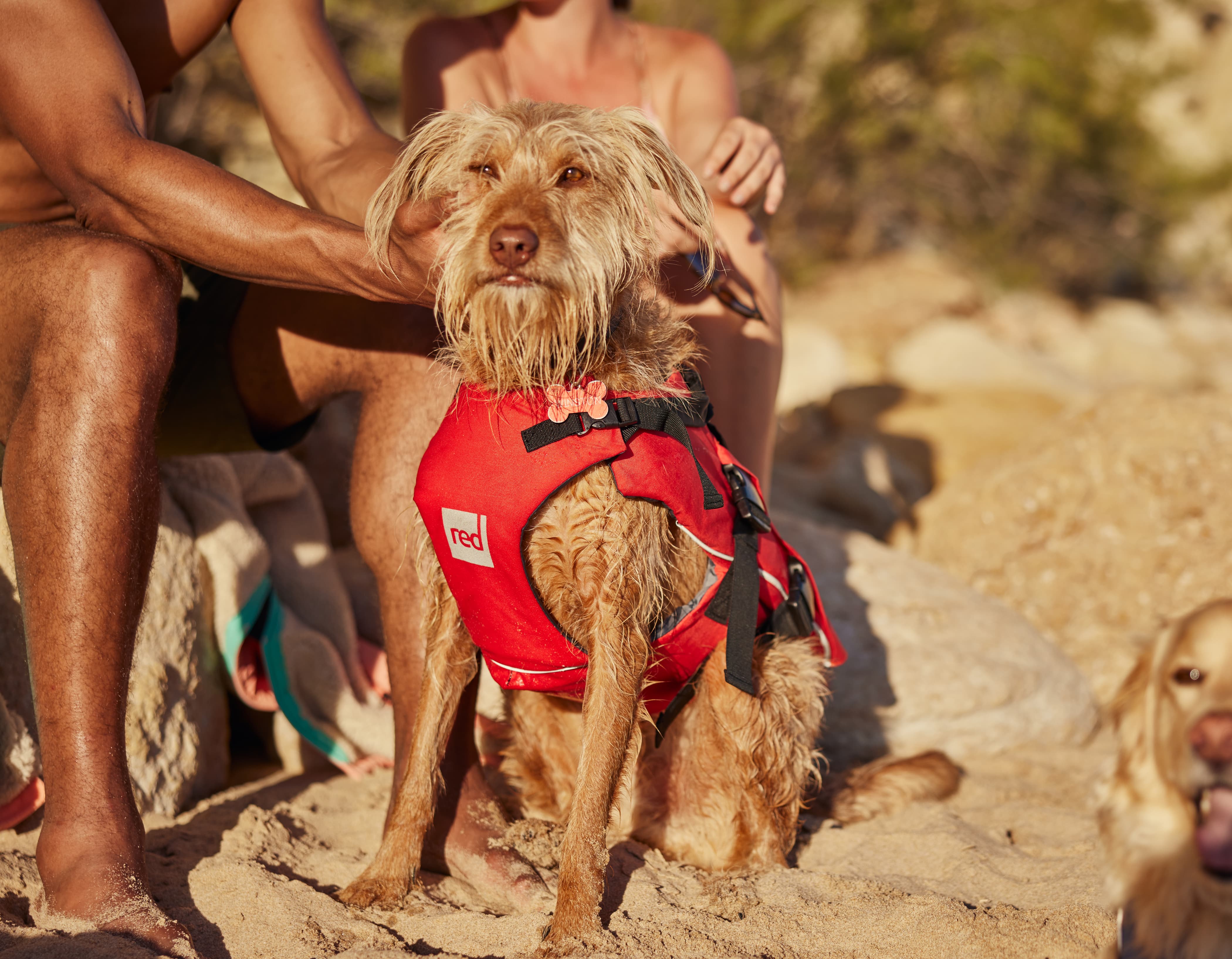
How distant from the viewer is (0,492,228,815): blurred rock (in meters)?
3.28

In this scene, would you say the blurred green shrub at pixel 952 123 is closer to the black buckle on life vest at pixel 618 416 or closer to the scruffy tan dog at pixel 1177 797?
the black buckle on life vest at pixel 618 416

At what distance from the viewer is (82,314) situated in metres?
2.59

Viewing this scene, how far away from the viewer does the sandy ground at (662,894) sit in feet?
8.18

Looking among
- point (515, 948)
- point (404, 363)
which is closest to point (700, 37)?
point (404, 363)

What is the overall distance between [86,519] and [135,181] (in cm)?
87

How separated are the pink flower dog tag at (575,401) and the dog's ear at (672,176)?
452mm

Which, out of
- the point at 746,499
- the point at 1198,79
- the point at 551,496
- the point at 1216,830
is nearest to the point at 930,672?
the point at 746,499

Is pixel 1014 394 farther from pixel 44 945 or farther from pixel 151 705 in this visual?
pixel 44 945

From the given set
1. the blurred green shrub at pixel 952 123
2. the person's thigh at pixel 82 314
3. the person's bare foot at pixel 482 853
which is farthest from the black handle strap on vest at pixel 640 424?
the blurred green shrub at pixel 952 123

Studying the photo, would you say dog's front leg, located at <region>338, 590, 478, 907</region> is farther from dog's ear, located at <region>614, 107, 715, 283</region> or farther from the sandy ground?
dog's ear, located at <region>614, 107, 715, 283</region>

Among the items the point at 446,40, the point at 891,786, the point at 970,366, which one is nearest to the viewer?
the point at 891,786

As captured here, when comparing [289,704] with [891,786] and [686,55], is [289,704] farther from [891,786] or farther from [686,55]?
[686,55]

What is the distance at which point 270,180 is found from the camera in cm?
992

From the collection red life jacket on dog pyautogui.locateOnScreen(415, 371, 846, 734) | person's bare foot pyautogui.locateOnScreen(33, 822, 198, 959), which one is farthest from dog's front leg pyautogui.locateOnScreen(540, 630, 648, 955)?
person's bare foot pyautogui.locateOnScreen(33, 822, 198, 959)
